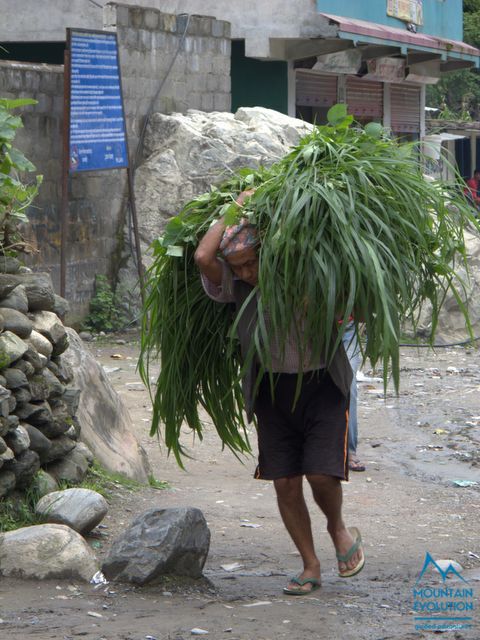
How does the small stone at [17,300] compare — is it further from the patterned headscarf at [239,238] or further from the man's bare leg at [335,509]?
the man's bare leg at [335,509]

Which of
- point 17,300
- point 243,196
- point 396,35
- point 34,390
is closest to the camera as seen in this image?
point 243,196

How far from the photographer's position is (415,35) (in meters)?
16.1

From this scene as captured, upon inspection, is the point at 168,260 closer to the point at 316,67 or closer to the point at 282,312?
the point at 282,312

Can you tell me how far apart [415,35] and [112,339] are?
8.59m

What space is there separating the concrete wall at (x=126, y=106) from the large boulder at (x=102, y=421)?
358cm

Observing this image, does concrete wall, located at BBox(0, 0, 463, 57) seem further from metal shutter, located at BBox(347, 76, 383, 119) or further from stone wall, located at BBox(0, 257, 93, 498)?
stone wall, located at BBox(0, 257, 93, 498)

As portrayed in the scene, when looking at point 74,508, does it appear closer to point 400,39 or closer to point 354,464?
point 354,464

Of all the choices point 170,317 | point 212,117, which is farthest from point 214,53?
point 170,317

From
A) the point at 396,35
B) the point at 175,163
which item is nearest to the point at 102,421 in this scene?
the point at 175,163

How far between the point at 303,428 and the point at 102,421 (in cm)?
189

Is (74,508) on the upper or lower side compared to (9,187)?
lower

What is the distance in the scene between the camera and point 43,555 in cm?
407

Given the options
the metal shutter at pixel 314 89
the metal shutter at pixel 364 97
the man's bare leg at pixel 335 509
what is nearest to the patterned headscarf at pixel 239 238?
the man's bare leg at pixel 335 509

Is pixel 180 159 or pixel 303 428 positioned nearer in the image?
pixel 303 428
